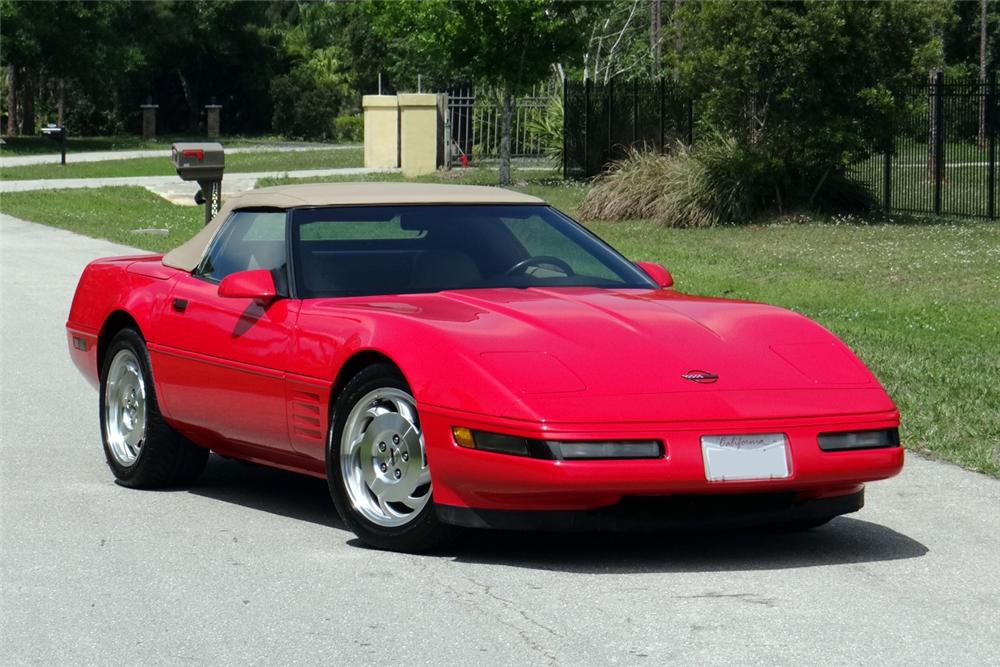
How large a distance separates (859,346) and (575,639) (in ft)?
24.0

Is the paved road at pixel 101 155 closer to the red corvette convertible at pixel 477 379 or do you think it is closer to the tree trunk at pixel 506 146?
the tree trunk at pixel 506 146

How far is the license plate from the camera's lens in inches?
229

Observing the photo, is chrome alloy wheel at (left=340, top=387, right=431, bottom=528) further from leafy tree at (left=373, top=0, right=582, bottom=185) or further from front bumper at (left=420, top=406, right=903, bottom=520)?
leafy tree at (left=373, top=0, right=582, bottom=185)

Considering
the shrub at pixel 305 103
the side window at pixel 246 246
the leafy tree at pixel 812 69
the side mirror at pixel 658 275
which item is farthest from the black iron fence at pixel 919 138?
the shrub at pixel 305 103

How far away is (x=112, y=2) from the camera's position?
214 ft

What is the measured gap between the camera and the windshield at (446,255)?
7.09 metres

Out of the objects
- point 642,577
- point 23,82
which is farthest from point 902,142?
point 23,82

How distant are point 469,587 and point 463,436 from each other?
509mm

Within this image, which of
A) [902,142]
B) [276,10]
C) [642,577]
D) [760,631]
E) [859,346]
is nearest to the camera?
[760,631]

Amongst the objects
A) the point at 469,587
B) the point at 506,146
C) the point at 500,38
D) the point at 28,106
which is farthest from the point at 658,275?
the point at 28,106

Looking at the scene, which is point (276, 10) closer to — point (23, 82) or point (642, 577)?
point (23, 82)

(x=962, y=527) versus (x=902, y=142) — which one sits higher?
(x=902, y=142)

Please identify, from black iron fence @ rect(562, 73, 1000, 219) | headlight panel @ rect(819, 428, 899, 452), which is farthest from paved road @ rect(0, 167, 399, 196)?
headlight panel @ rect(819, 428, 899, 452)

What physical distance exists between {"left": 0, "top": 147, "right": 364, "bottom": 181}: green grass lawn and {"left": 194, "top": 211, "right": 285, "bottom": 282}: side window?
105ft
